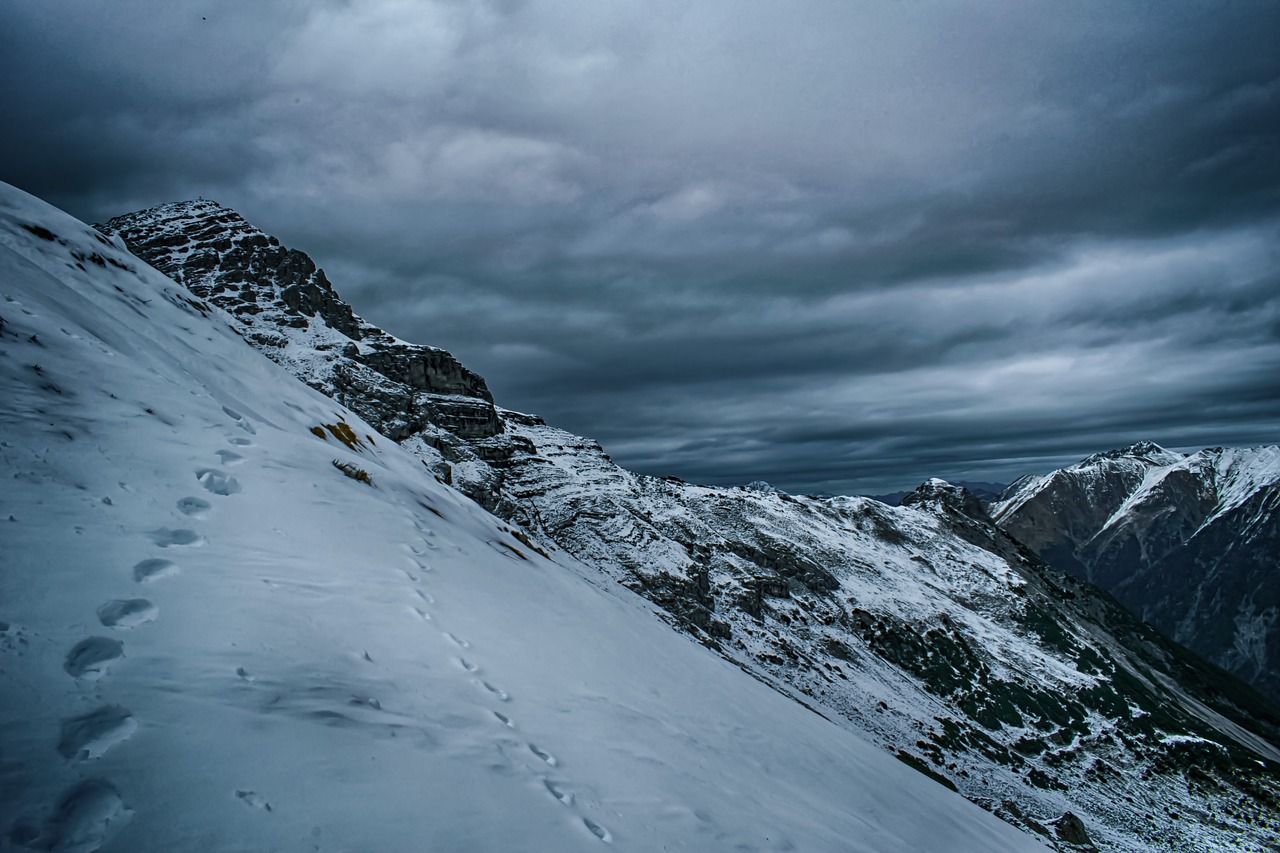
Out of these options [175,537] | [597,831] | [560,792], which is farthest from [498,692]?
[175,537]

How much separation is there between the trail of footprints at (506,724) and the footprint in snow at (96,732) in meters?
2.74

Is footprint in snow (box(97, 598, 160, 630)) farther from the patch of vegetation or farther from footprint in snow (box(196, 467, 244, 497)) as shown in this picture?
the patch of vegetation

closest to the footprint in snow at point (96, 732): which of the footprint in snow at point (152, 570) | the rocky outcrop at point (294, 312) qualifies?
the footprint in snow at point (152, 570)

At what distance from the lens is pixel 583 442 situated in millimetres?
141250

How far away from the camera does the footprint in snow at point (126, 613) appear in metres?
4.91

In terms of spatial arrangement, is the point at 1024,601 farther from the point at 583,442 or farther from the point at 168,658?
the point at 168,658

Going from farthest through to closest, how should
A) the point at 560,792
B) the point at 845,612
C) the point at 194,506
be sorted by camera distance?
the point at 845,612 < the point at 194,506 < the point at 560,792

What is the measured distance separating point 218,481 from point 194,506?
0.83 meters

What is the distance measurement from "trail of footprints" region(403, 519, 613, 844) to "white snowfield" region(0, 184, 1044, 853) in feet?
0.09

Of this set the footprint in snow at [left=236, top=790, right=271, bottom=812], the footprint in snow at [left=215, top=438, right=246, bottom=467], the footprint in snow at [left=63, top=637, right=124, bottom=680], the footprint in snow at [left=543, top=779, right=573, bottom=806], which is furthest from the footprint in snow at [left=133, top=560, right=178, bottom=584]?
the footprint in snow at [left=543, top=779, right=573, bottom=806]

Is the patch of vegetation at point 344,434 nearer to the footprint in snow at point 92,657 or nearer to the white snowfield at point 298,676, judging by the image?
the white snowfield at point 298,676

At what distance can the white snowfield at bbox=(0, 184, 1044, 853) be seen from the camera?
13.0 ft

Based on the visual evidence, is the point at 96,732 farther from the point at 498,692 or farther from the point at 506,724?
the point at 498,692

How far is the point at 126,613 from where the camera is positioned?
5.08 meters
